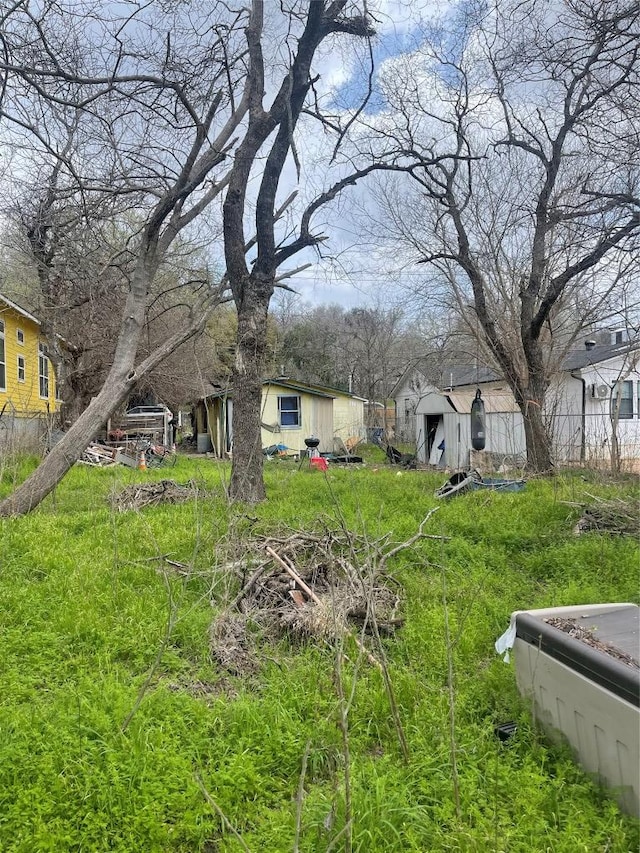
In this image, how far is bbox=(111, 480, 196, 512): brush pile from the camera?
767 centimetres

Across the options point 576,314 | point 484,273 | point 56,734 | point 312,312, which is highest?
point 312,312

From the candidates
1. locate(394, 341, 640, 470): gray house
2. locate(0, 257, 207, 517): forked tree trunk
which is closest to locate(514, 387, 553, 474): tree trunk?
locate(394, 341, 640, 470): gray house

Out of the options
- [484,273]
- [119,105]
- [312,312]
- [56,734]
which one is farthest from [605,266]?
[312,312]

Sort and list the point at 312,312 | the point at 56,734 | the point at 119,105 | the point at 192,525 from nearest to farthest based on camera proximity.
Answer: the point at 56,734
the point at 192,525
the point at 119,105
the point at 312,312

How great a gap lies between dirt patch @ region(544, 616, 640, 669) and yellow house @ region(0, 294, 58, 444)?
1223 cm

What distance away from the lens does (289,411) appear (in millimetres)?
20406

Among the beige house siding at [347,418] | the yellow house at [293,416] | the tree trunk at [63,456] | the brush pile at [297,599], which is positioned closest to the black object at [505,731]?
the brush pile at [297,599]

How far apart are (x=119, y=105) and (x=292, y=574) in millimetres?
7092

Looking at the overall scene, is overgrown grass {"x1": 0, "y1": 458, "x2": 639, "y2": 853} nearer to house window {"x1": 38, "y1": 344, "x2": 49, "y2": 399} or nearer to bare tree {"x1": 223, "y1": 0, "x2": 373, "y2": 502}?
bare tree {"x1": 223, "y1": 0, "x2": 373, "y2": 502}

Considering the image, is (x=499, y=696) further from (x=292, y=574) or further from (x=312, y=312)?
(x=312, y=312)

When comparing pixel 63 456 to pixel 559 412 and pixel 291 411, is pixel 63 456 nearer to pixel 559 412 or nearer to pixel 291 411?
pixel 291 411

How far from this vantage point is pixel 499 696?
2.83m

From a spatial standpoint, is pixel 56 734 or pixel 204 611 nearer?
pixel 56 734

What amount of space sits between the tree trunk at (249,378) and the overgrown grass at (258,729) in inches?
118
